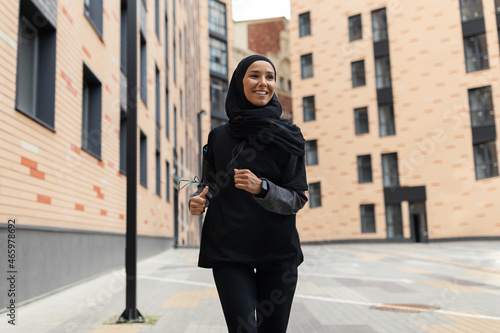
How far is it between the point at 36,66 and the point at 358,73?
26.7m

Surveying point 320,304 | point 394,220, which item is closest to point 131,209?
point 320,304

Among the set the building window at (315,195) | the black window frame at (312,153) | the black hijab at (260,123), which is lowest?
the black hijab at (260,123)

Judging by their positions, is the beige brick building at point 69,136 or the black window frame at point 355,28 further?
the black window frame at point 355,28

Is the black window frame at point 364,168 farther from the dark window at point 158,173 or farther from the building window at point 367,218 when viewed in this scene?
the dark window at point 158,173

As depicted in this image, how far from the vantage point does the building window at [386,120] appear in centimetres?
3032

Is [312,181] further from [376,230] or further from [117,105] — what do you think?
[117,105]

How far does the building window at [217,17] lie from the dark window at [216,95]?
4.52 metres

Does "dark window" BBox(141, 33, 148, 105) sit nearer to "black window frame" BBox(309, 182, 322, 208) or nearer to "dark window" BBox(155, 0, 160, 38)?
"dark window" BBox(155, 0, 160, 38)

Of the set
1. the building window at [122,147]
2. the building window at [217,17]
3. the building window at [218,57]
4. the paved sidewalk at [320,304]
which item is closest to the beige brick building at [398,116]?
the building window at [218,57]

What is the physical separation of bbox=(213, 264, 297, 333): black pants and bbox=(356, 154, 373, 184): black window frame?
95.6 feet

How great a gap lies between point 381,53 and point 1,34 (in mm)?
28099

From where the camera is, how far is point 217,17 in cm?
4369

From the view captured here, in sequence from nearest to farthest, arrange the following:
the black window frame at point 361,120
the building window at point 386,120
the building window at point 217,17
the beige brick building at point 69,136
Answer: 1. the beige brick building at point 69,136
2. the building window at point 386,120
3. the black window frame at point 361,120
4. the building window at point 217,17

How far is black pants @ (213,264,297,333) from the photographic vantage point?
2.17m
